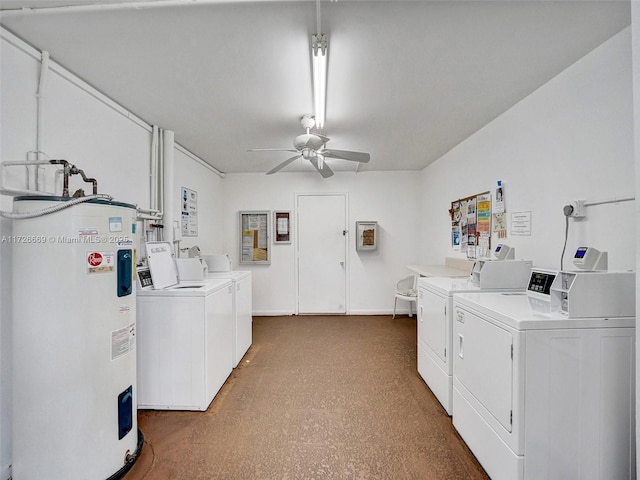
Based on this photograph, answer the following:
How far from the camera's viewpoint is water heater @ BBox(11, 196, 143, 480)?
1.34m

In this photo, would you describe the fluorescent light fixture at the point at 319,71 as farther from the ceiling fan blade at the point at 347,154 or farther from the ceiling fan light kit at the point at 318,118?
the ceiling fan blade at the point at 347,154

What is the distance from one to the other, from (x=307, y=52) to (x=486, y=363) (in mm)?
2129

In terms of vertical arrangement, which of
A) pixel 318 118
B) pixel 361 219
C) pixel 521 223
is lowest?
pixel 521 223

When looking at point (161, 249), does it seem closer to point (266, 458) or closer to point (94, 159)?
point (94, 159)

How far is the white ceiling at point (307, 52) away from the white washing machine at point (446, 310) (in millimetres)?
1393

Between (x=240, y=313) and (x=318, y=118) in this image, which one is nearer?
(x=318, y=118)

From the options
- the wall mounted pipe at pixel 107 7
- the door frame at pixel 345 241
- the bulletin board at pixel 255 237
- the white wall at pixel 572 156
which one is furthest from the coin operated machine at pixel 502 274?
the bulletin board at pixel 255 237

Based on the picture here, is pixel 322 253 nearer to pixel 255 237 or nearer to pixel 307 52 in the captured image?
pixel 255 237

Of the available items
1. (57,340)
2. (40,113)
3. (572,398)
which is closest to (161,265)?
(57,340)

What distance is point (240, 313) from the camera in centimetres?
299

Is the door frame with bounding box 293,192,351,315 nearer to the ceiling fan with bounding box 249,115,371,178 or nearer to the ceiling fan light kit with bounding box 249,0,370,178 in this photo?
the ceiling fan light kit with bounding box 249,0,370,178

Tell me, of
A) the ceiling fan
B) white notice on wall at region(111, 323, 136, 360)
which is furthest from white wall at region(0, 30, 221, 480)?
the ceiling fan

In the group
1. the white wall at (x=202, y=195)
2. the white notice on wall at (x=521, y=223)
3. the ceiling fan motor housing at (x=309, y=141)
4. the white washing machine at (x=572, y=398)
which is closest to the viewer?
the white washing machine at (x=572, y=398)

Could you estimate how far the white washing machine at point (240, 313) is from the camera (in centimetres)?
280
